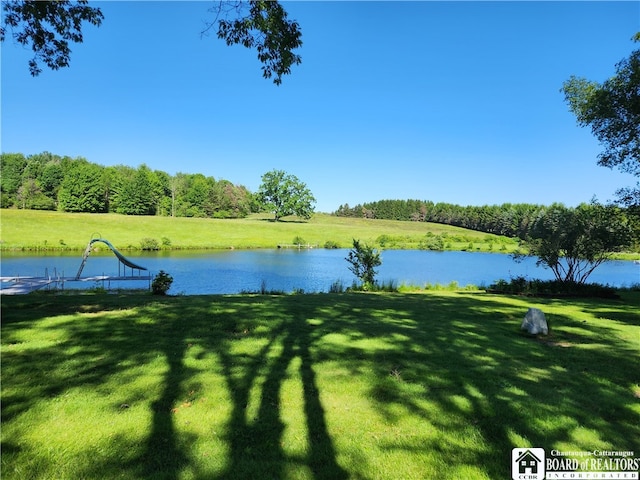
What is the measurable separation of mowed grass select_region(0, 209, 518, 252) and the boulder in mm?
37940

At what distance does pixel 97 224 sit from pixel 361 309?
5814 cm

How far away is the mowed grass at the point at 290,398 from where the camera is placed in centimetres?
278

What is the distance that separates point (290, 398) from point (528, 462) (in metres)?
2.25

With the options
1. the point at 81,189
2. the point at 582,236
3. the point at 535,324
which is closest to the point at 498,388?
the point at 535,324

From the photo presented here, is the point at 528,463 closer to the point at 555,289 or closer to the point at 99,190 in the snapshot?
the point at 555,289

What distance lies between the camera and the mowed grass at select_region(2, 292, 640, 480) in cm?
278

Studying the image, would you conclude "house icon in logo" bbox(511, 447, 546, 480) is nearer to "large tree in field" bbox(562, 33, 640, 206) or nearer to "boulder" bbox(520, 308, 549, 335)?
"boulder" bbox(520, 308, 549, 335)

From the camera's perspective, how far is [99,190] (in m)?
74.7

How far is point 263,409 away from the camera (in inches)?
139

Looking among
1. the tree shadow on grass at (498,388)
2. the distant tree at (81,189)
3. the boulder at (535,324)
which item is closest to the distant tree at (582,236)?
the tree shadow on grass at (498,388)

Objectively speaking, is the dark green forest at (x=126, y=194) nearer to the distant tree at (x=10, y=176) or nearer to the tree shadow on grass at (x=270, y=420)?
the distant tree at (x=10, y=176)

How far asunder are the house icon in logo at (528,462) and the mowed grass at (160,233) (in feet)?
129

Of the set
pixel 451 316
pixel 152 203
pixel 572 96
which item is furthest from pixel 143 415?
pixel 152 203

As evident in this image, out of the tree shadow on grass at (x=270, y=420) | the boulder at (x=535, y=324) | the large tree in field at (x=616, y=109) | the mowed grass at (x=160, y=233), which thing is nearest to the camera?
the tree shadow on grass at (x=270, y=420)
